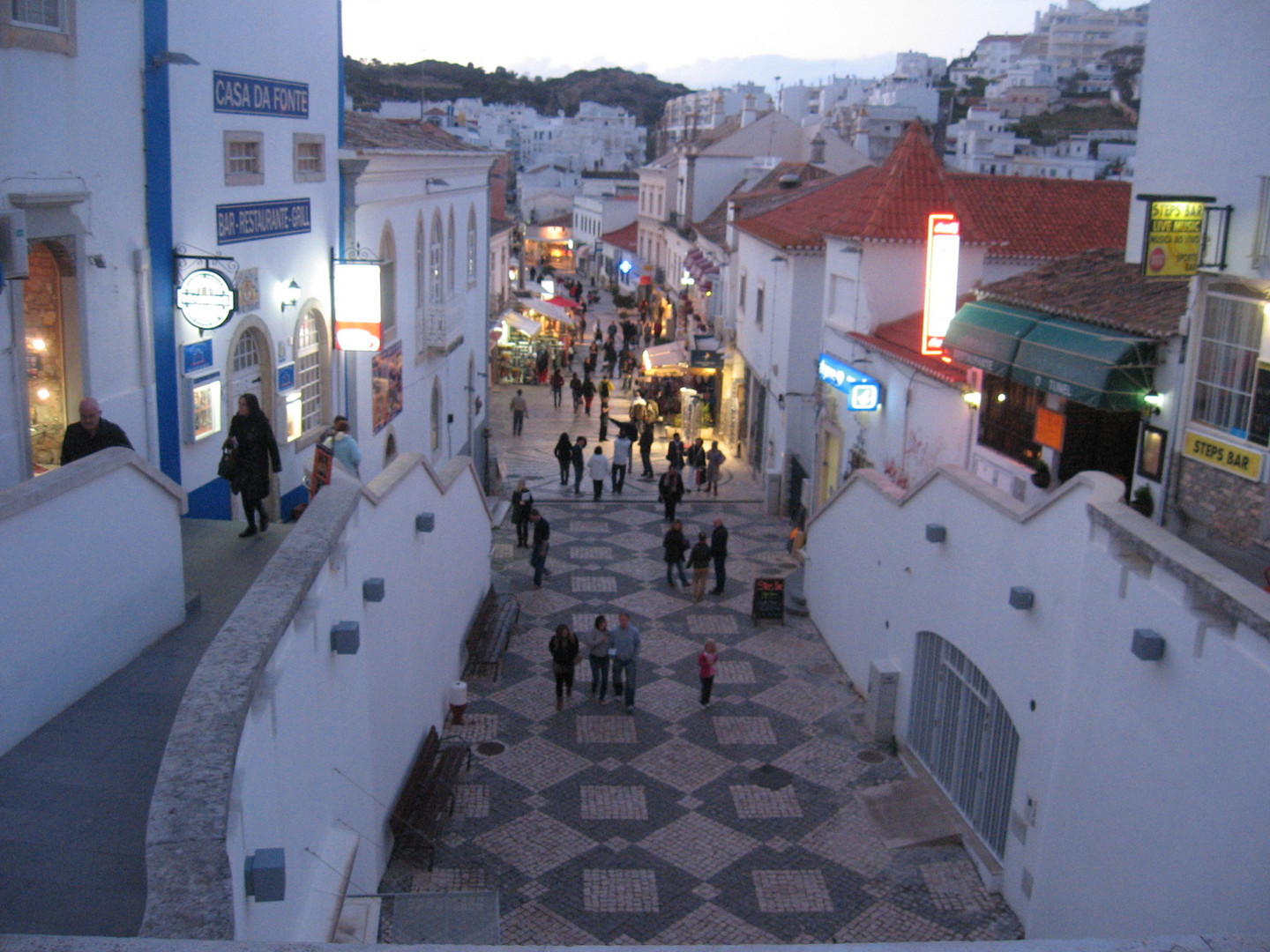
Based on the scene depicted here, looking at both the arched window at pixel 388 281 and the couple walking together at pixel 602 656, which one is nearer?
the couple walking together at pixel 602 656

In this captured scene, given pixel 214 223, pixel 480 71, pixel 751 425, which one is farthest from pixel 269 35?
pixel 480 71

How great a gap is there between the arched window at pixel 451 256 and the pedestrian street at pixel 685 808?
7694mm

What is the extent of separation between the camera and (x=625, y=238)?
227ft

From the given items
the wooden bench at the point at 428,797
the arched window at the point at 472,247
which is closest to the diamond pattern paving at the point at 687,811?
the wooden bench at the point at 428,797

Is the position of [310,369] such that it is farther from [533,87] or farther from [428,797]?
[533,87]

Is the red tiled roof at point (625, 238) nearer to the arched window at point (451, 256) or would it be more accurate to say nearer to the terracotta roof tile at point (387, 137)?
the arched window at point (451, 256)

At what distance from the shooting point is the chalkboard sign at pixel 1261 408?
10.3 m

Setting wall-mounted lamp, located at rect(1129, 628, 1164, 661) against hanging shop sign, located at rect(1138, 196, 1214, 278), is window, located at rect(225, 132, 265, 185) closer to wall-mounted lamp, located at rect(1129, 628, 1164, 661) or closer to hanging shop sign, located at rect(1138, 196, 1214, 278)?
hanging shop sign, located at rect(1138, 196, 1214, 278)

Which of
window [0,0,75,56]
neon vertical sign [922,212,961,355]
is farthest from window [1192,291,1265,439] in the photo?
window [0,0,75,56]

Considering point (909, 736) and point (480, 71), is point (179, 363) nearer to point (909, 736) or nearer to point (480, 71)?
point (909, 736)

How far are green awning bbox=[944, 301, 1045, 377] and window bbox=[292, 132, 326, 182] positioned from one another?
8.89m

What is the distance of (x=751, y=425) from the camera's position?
104ft

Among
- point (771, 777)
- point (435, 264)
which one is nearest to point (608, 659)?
point (771, 777)

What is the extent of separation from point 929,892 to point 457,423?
17.5 m
